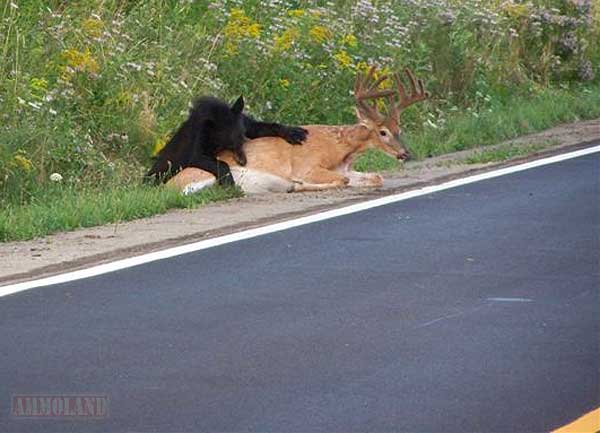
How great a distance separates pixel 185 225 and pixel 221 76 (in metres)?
6.29

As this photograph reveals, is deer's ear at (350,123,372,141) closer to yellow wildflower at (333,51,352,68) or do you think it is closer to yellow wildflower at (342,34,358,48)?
yellow wildflower at (333,51,352,68)

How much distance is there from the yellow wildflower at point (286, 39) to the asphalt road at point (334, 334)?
20.4ft

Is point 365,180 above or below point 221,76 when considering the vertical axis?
below

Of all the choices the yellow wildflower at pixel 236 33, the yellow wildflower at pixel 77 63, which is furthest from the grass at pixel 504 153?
the yellow wildflower at pixel 77 63

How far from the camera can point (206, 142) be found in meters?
16.0

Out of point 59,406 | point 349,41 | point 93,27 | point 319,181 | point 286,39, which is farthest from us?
point 349,41

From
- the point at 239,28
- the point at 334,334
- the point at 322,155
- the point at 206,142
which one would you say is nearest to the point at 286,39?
the point at 239,28

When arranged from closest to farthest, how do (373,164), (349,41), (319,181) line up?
(319,181) < (373,164) < (349,41)

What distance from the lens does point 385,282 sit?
1116cm

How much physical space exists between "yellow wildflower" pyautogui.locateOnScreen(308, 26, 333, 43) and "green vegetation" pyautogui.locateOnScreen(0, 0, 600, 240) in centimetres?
2

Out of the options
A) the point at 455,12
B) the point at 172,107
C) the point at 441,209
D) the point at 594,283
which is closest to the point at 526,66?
the point at 455,12

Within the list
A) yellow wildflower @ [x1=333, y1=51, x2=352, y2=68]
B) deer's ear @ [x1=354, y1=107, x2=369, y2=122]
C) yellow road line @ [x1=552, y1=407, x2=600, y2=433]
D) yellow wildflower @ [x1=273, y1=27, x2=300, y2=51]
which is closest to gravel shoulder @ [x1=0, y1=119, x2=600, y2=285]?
deer's ear @ [x1=354, y1=107, x2=369, y2=122]

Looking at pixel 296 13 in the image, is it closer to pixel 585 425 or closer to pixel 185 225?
pixel 185 225

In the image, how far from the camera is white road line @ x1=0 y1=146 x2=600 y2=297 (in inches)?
442
